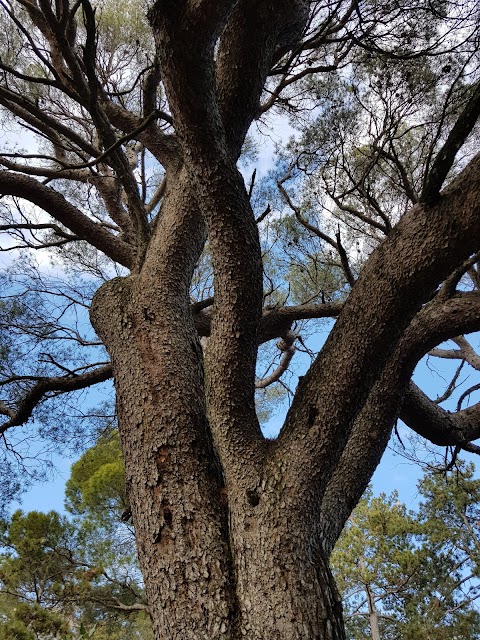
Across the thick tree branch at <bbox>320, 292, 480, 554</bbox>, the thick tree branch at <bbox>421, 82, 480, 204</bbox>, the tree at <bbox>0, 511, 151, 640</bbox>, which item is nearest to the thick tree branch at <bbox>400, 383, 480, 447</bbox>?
the thick tree branch at <bbox>320, 292, 480, 554</bbox>

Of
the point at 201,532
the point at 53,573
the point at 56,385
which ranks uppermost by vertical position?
the point at 53,573

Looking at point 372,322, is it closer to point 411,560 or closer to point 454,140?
point 454,140

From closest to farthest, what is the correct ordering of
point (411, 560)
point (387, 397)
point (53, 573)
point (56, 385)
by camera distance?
point (387, 397) → point (56, 385) → point (53, 573) → point (411, 560)

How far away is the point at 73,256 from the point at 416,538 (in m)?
→ 6.81

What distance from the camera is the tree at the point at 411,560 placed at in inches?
282

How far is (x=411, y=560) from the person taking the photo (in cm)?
724

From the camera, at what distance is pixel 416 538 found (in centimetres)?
768

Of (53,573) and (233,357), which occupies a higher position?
(53,573)

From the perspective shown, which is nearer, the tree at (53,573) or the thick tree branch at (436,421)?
the thick tree branch at (436,421)

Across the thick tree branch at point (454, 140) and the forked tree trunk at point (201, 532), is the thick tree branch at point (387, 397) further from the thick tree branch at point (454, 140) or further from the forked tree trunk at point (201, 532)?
the thick tree branch at point (454, 140)

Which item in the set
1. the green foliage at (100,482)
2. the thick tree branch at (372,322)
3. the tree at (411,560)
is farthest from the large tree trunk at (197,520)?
the tree at (411,560)

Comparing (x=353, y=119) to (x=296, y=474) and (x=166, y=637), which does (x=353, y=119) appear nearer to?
(x=296, y=474)

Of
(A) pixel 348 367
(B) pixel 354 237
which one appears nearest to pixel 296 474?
(A) pixel 348 367

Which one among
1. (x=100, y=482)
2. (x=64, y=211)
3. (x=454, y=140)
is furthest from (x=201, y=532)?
(x=100, y=482)
